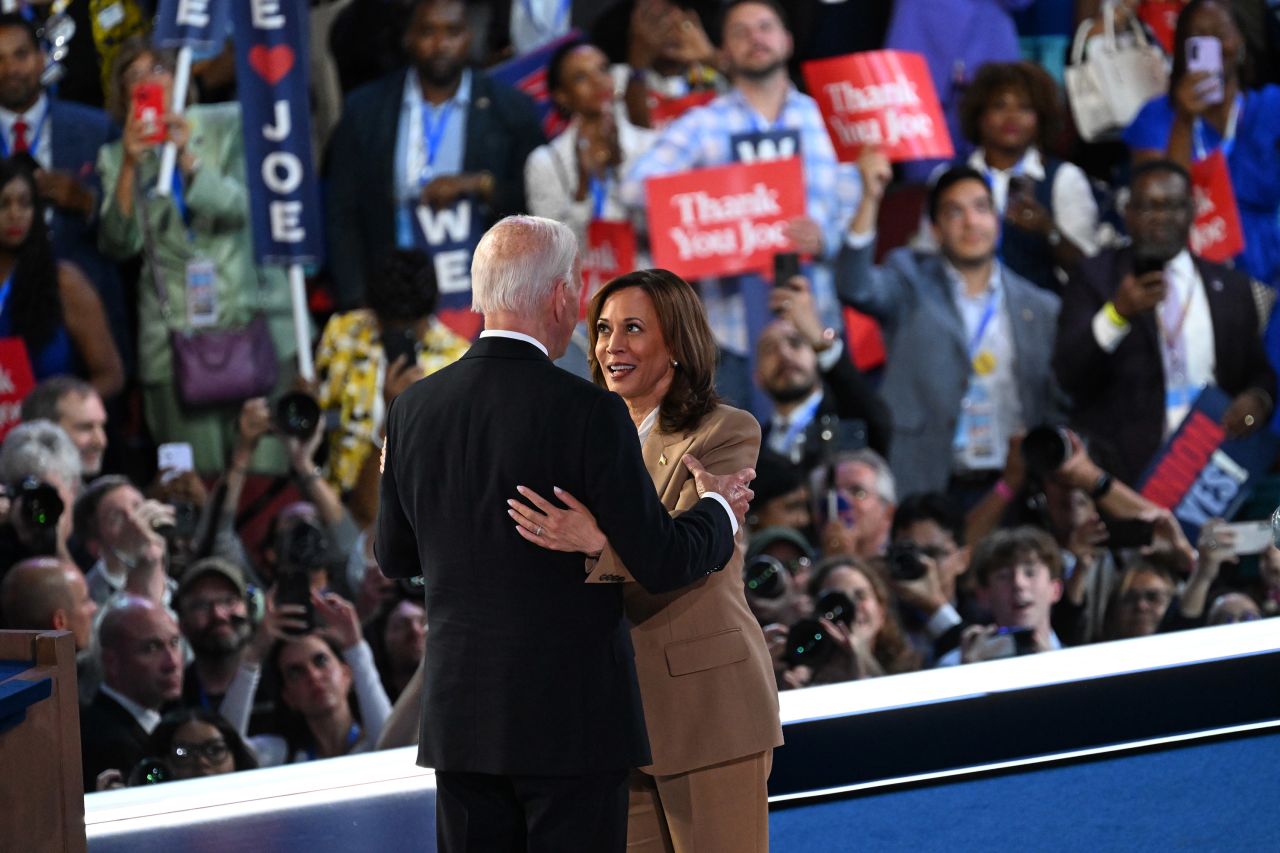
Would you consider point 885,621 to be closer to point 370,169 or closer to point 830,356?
point 830,356

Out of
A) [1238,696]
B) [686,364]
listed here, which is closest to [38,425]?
[686,364]

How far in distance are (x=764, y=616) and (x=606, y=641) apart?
8.64 feet

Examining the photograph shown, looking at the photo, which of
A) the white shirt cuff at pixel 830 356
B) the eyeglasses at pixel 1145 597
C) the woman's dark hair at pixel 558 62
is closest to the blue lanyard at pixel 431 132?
the woman's dark hair at pixel 558 62

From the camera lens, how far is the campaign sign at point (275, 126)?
4.59 metres

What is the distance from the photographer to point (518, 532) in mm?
1869

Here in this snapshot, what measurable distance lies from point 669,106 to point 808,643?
1775 millimetres

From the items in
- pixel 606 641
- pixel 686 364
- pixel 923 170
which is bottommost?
pixel 606 641

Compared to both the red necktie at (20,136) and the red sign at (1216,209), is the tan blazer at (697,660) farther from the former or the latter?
the red sign at (1216,209)

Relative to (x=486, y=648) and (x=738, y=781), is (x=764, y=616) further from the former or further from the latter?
(x=486, y=648)

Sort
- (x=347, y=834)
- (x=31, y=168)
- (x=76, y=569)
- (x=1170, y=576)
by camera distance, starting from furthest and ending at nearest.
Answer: (x=1170, y=576)
(x=31, y=168)
(x=76, y=569)
(x=347, y=834)

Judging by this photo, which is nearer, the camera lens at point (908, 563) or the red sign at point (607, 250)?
the camera lens at point (908, 563)

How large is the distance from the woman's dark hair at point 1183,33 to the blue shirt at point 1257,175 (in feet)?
0.66

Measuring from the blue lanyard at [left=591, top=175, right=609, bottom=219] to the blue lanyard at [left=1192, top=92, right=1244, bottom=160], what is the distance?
7.10 feet

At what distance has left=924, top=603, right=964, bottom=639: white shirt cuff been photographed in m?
4.69
